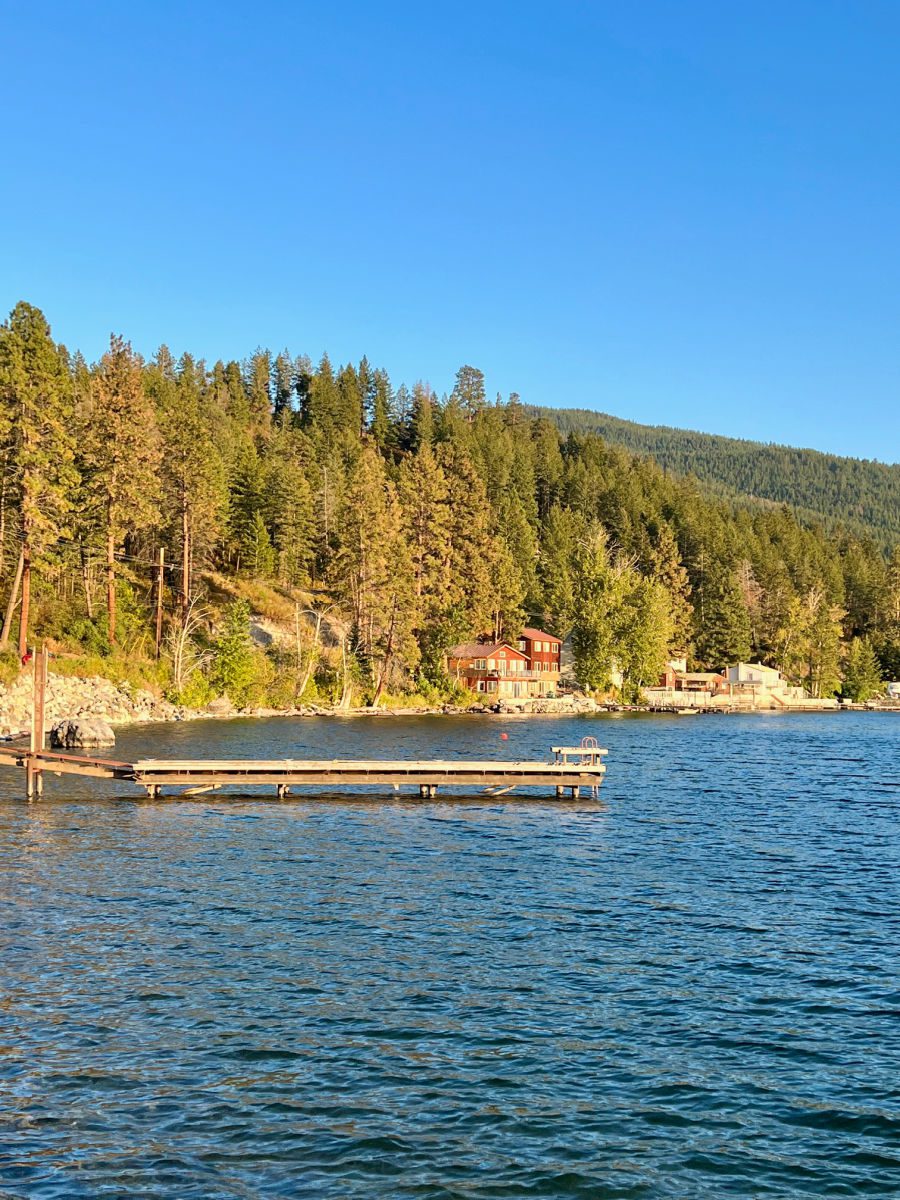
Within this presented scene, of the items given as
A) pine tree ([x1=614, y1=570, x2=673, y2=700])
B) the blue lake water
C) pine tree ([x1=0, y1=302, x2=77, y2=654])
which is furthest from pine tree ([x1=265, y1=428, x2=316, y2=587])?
the blue lake water

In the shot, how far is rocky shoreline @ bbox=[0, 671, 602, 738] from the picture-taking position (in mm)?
58844

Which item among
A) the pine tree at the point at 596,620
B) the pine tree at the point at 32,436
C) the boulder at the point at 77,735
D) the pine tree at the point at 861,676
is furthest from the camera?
the pine tree at the point at 861,676

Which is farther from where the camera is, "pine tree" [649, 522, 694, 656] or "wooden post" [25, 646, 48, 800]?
"pine tree" [649, 522, 694, 656]

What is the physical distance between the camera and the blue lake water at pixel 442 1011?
474 inches

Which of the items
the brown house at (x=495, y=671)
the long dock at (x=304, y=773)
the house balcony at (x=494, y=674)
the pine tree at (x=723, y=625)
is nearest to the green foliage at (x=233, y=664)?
the brown house at (x=495, y=671)

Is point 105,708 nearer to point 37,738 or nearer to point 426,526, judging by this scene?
point 37,738

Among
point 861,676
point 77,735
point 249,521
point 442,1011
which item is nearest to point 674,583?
point 861,676

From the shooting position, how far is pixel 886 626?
6959 inches

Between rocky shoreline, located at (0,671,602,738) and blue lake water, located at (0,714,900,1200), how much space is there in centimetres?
2646

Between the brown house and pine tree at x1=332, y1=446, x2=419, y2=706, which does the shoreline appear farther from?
pine tree at x1=332, y1=446, x2=419, y2=706

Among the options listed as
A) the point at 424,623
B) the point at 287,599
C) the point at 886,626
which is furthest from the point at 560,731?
the point at 886,626

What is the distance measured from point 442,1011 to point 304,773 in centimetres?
2470

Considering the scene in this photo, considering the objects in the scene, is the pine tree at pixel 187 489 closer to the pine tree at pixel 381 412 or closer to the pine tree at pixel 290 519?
the pine tree at pixel 290 519

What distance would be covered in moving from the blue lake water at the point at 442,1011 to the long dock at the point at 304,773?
4358mm
